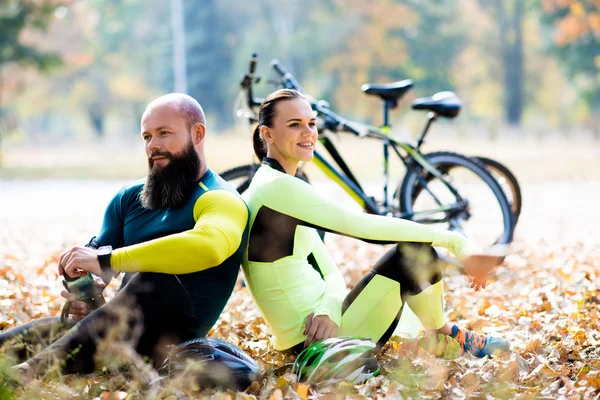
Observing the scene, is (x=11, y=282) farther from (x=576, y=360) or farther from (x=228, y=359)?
(x=576, y=360)

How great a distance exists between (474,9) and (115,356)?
5028 cm

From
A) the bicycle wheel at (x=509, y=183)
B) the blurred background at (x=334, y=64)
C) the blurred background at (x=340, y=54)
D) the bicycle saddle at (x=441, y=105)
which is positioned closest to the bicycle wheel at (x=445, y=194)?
the bicycle wheel at (x=509, y=183)

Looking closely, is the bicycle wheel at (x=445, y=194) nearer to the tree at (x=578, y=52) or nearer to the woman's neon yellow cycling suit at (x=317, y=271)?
the woman's neon yellow cycling suit at (x=317, y=271)

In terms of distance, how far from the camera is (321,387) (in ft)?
13.0

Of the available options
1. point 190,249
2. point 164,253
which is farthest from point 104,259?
point 190,249

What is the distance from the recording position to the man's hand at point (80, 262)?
3670mm

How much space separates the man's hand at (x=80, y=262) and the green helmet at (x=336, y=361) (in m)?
1.03

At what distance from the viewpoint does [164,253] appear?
146 inches

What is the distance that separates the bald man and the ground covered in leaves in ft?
0.65

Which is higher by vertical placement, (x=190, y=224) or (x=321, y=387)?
(x=190, y=224)

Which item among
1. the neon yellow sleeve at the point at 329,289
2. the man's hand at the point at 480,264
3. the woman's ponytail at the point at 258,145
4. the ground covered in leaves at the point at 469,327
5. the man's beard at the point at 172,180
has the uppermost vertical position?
the woman's ponytail at the point at 258,145

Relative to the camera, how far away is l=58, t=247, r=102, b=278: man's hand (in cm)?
367

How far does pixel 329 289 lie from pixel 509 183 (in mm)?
3810

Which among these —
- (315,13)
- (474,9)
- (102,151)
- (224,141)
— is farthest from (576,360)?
(474,9)
